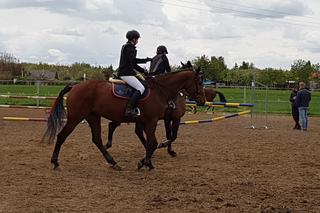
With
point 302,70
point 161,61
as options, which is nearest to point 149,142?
point 161,61

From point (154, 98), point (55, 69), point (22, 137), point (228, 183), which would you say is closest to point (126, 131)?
point (22, 137)

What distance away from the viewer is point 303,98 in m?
19.2

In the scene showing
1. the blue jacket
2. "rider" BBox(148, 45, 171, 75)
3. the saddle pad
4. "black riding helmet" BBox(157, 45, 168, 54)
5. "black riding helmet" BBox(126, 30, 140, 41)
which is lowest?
the blue jacket

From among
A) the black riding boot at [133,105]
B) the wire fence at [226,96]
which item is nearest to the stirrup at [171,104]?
the black riding boot at [133,105]

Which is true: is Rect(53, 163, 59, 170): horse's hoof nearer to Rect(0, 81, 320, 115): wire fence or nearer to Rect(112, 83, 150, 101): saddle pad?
Rect(112, 83, 150, 101): saddle pad

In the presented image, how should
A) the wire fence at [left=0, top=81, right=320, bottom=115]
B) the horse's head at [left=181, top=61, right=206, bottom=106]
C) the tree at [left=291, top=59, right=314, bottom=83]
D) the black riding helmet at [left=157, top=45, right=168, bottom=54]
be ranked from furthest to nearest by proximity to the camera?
the tree at [left=291, top=59, right=314, bottom=83] → the wire fence at [left=0, top=81, right=320, bottom=115] → the black riding helmet at [left=157, top=45, right=168, bottom=54] → the horse's head at [left=181, top=61, right=206, bottom=106]

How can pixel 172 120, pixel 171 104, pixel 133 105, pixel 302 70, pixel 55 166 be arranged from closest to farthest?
pixel 133 105
pixel 55 166
pixel 171 104
pixel 172 120
pixel 302 70

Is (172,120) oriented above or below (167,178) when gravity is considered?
above

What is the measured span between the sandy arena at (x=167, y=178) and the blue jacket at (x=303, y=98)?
17.7ft

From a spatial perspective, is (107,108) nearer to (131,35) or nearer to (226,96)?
(131,35)

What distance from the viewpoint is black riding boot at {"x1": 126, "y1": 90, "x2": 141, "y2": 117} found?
9.04 meters

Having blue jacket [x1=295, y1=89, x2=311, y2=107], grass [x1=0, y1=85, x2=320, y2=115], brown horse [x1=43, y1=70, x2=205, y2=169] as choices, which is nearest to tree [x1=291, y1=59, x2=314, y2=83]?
Answer: grass [x1=0, y1=85, x2=320, y2=115]

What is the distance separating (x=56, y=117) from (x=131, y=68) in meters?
1.93

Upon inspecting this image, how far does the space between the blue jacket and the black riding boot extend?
11.8m
